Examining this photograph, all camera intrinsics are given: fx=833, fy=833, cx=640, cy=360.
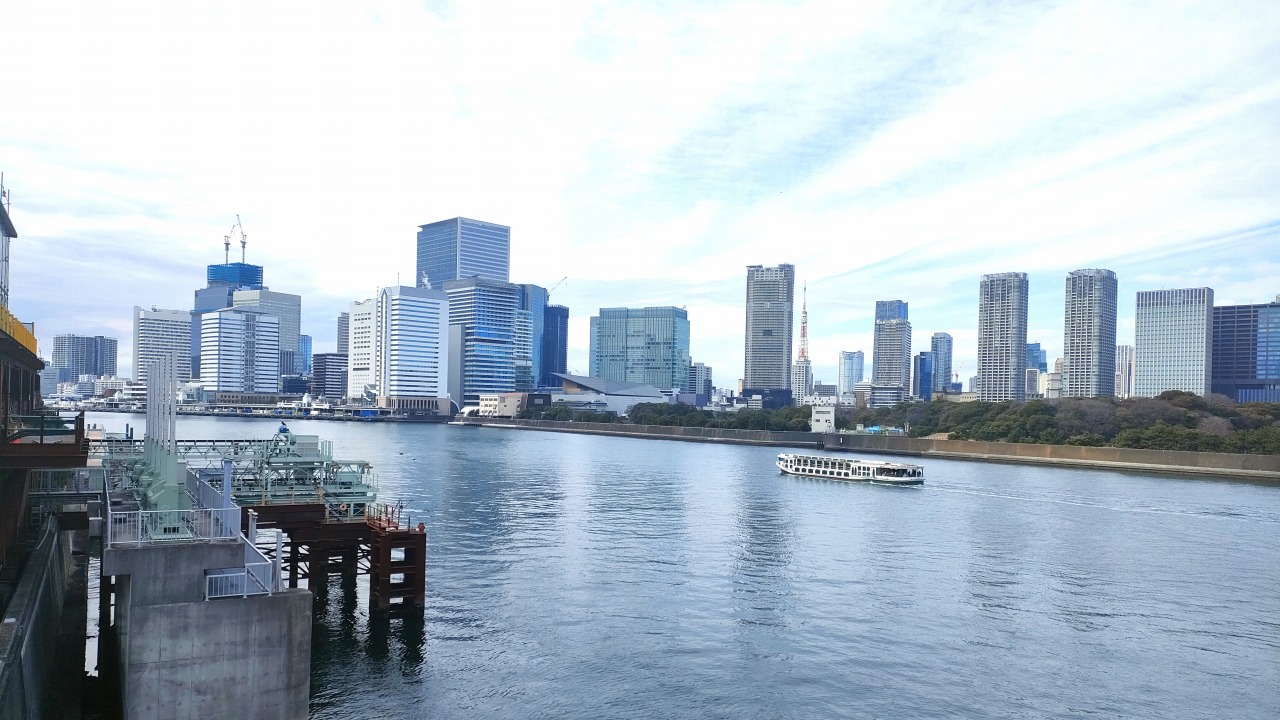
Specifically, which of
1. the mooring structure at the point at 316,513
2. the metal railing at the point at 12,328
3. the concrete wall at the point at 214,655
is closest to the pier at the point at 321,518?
the mooring structure at the point at 316,513

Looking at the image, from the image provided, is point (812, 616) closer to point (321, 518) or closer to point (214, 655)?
point (321, 518)

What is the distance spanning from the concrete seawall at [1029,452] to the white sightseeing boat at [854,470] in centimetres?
3925

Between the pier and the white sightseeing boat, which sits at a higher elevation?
the pier

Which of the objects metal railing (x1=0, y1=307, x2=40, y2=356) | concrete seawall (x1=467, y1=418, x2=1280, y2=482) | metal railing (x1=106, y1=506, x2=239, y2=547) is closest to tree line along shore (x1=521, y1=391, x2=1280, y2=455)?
concrete seawall (x1=467, y1=418, x2=1280, y2=482)

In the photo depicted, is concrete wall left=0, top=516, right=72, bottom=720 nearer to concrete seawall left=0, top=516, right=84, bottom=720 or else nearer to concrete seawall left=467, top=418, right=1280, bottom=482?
concrete seawall left=0, top=516, right=84, bottom=720

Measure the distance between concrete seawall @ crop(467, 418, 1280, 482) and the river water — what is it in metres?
48.6

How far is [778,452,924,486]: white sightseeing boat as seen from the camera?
304 feet

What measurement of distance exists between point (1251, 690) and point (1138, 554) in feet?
78.6

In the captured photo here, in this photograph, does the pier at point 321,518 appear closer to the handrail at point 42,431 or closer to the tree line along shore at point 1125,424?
the handrail at point 42,431

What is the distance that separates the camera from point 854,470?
3871 inches

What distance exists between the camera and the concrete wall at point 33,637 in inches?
700

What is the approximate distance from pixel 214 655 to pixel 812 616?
918 inches

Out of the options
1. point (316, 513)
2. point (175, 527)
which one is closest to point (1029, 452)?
point (316, 513)

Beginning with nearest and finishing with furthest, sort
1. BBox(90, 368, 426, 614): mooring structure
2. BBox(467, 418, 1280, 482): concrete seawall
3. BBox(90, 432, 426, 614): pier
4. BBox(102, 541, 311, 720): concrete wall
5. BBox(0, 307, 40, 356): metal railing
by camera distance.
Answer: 1. BBox(102, 541, 311, 720): concrete wall
2. BBox(0, 307, 40, 356): metal railing
3. BBox(90, 368, 426, 614): mooring structure
4. BBox(90, 432, 426, 614): pier
5. BBox(467, 418, 1280, 482): concrete seawall
